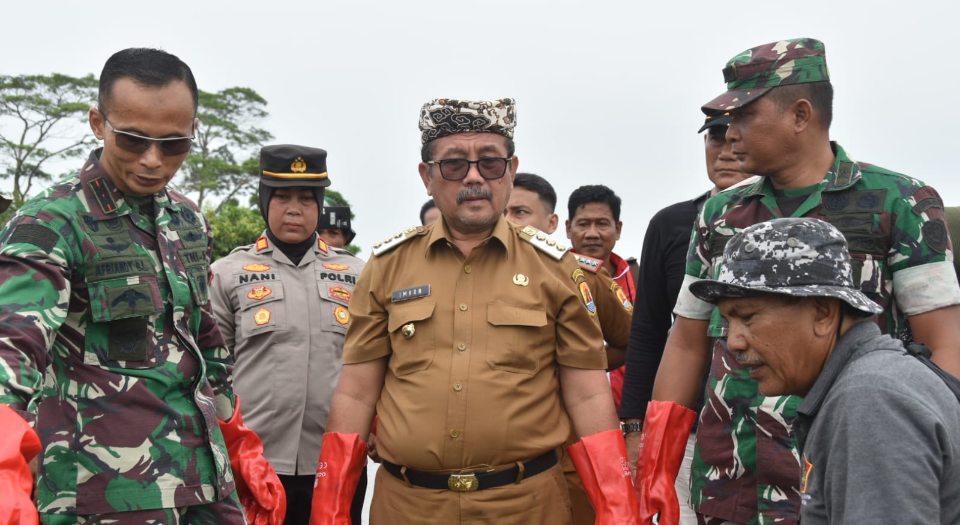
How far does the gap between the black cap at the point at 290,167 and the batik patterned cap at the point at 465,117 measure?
1.22 meters

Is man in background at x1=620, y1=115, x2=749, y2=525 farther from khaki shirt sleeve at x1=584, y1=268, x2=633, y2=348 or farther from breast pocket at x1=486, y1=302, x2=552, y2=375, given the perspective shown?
breast pocket at x1=486, y1=302, x2=552, y2=375

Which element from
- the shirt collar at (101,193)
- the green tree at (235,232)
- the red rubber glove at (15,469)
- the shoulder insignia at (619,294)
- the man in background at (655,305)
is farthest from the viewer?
the green tree at (235,232)

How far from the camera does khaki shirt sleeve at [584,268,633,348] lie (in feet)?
13.6

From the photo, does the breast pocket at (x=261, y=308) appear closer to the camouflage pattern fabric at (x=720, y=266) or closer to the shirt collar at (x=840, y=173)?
the camouflage pattern fabric at (x=720, y=266)

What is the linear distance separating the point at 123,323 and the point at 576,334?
161 cm

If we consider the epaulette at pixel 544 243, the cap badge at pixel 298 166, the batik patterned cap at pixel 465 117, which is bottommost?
the epaulette at pixel 544 243

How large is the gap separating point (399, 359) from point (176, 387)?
32.3 inches

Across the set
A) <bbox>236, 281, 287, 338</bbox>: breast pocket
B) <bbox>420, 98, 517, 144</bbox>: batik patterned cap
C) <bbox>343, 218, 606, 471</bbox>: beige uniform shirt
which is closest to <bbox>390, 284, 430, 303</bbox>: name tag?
<bbox>343, 218, 606, 471</bbox>: beige uniform shirt

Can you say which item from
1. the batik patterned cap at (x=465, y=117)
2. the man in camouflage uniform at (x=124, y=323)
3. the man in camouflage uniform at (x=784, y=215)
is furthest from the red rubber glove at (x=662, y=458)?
the man in camouflage uniform at (x=124, y=323)

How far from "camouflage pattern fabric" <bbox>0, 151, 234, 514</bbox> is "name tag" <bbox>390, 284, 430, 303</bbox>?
774mm

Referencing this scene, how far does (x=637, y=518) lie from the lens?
3176mm

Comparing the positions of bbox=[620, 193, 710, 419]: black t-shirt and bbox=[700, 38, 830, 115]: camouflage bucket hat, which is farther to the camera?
bbox=[620, 193, 710, 419]: black t-shirt

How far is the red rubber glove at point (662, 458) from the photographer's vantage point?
3.23 metres

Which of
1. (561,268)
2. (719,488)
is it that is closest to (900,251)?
(719,488)
